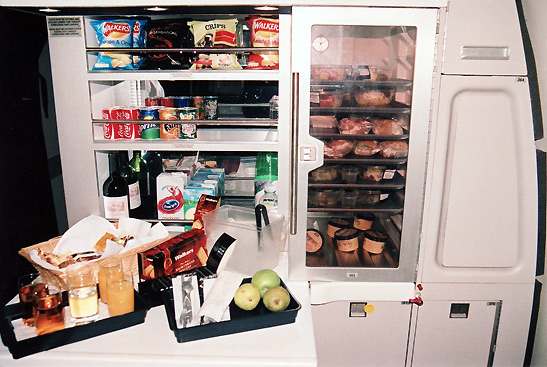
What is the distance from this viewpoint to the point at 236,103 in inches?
101

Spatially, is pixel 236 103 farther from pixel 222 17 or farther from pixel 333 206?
pixel 333 206

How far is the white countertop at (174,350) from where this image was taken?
1464 mm

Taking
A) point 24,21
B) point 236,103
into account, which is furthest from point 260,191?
point 24,21

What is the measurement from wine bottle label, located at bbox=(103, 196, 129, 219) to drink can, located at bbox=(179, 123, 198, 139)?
426 millimetres

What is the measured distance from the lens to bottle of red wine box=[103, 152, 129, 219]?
214 centimetres

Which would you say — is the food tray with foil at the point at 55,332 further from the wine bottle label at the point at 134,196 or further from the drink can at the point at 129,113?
the drink can at the point at 129,113

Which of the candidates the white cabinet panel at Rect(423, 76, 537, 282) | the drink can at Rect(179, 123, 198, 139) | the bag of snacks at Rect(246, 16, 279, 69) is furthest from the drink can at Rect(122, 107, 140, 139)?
the white cabinet panel at Rect(423, 76, 537, 282)

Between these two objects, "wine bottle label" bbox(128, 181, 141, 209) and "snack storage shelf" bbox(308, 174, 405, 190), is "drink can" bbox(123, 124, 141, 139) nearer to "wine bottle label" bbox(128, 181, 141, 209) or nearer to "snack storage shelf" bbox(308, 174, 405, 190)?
"wine bottle label" bbox(128, 181, 141, 209)

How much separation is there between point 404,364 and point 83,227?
65.0 inches

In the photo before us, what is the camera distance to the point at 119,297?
1.62 meters

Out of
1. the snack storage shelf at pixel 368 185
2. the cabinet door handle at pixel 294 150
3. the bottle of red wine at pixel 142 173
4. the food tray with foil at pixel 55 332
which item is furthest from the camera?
the bottle of red wine at pixel 142 173

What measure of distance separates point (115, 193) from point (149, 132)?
14.5 inches

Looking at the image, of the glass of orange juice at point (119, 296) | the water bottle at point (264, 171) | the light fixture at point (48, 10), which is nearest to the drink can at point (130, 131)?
the light fixture at point (48, 10)

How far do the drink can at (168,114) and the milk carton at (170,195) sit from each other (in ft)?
0.99
